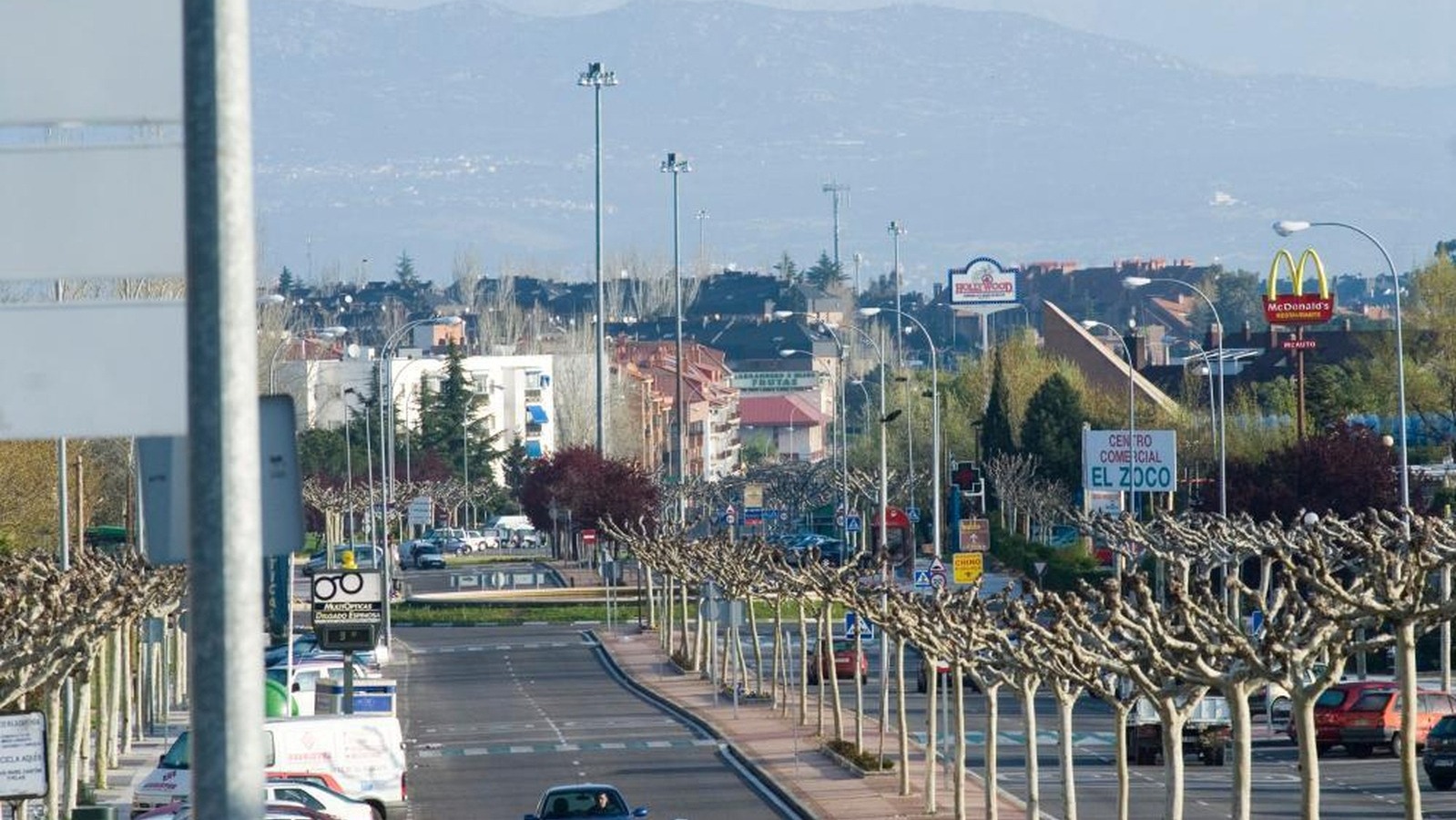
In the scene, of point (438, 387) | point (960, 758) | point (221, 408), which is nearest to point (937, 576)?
point (960, 758)

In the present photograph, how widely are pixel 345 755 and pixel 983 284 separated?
115m

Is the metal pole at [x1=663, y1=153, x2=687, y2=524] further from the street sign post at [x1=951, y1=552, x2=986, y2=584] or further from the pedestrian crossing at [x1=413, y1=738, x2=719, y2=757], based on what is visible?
the street sign post at [x1=951, y1=552, x2=986, y2=584]

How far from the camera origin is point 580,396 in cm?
15575

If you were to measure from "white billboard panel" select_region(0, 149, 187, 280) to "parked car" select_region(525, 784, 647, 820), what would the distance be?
20.4 m

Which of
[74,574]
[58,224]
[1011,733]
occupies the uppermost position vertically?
[58,224]

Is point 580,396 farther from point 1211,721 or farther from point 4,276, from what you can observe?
point 4,276

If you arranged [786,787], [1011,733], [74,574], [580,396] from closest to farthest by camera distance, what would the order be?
[786,787]
[74,574]
[1011,733]
[580,396]

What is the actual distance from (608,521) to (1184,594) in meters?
68.0

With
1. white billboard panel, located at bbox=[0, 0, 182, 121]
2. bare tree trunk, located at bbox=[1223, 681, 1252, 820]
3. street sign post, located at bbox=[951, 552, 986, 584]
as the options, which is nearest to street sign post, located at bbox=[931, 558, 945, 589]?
street sign post, located at bbox=[951, 552, 986, 584]

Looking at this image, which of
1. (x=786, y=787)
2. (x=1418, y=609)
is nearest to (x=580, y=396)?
(x=786, y=787)

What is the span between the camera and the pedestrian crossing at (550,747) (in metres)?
43.0

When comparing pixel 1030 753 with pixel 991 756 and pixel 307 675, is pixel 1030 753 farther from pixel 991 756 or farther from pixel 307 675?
pixel 307 675

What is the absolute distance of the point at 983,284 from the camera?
473ft

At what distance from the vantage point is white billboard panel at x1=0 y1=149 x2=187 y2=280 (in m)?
7.05
